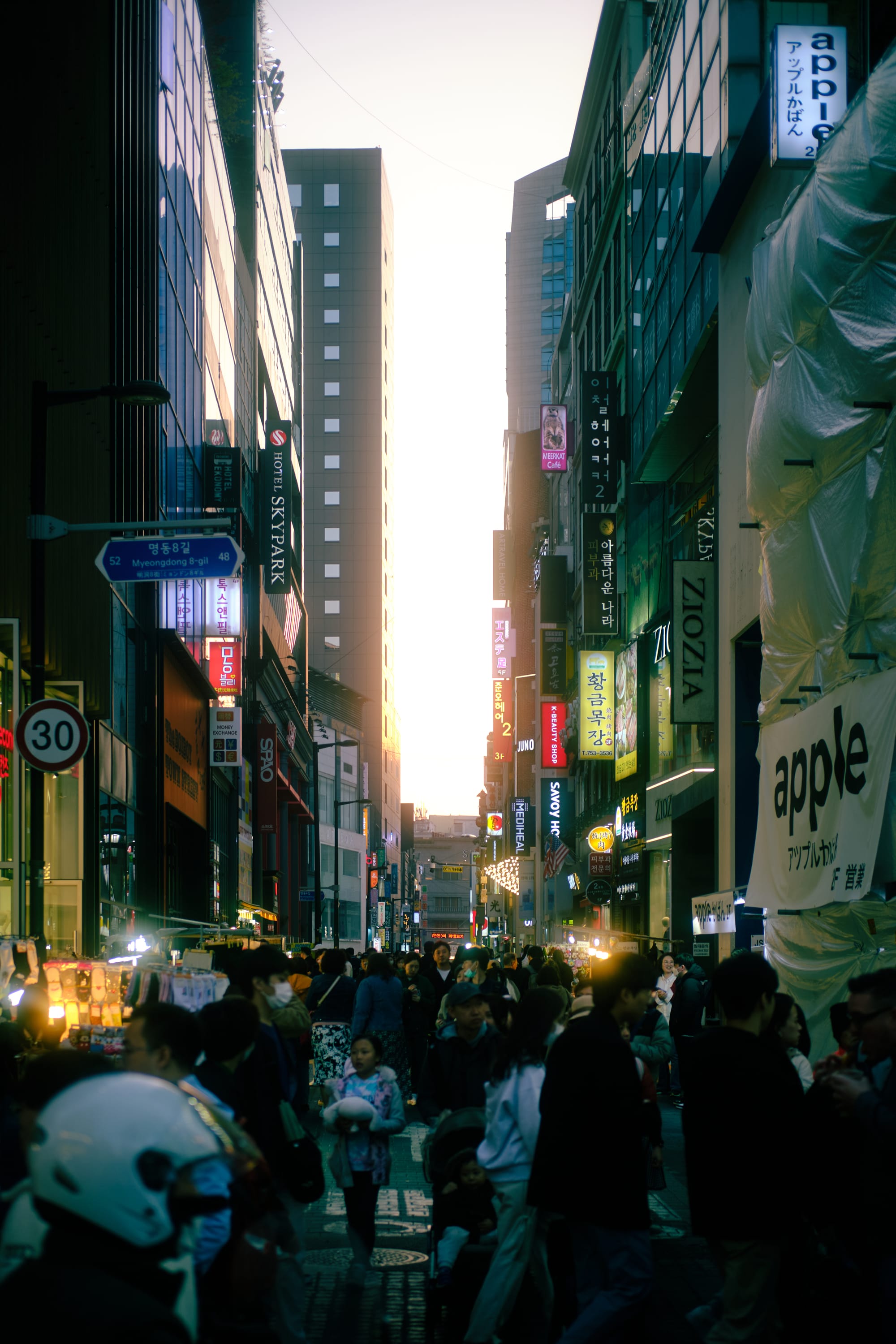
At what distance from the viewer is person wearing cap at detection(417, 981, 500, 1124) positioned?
9.07 meters

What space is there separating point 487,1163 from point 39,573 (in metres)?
9.01

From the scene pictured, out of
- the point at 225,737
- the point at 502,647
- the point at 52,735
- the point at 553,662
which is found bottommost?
the point at 52,735

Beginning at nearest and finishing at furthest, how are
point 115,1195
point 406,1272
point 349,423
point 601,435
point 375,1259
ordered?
point 115,1195, point 406,1272, point 375,1259, point 601,435, point 349,423

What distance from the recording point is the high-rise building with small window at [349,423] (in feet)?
465

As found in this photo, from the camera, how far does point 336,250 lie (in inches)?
5807

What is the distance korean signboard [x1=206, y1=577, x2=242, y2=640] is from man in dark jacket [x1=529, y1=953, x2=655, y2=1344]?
3137cm

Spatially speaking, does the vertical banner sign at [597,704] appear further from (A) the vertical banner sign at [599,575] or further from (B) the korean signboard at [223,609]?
(B) the korean signboard at [223,609]

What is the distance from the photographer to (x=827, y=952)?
13.1 metres

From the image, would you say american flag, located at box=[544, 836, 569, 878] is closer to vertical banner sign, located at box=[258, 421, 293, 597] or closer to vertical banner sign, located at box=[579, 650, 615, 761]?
vertical banner sign, located at box=[579, 650, 615, 761]

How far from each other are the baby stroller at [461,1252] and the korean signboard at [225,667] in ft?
105

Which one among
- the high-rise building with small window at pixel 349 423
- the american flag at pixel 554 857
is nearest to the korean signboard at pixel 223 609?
the american flag at pixel 554 857

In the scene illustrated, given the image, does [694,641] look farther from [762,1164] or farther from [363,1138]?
[762,1164]

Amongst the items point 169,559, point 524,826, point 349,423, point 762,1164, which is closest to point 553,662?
point 524,826

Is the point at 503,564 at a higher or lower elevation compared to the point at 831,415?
higher
